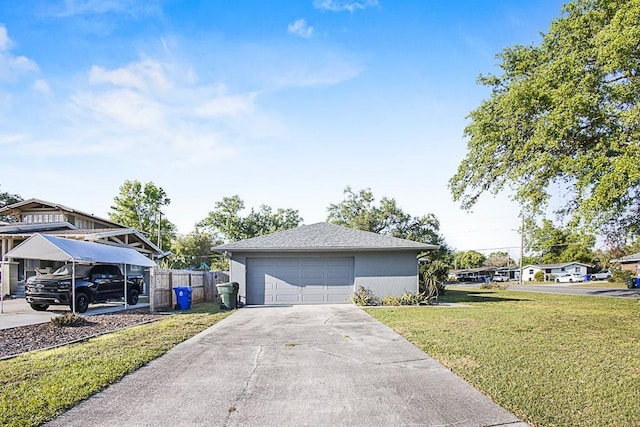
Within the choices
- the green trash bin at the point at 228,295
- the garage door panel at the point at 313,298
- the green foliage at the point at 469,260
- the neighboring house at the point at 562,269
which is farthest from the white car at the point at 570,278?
the green trash bin at the point at 228,295

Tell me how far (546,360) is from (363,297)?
408 inches

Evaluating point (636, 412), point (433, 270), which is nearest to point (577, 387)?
point (636, 412)

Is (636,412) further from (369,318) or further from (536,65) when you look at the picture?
(536,65)

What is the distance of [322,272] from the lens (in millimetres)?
17734

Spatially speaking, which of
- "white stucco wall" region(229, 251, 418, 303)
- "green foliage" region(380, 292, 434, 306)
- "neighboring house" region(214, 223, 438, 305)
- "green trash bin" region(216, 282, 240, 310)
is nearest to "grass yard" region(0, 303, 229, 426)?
"green trash bin" region(216, 282, 240, 310)

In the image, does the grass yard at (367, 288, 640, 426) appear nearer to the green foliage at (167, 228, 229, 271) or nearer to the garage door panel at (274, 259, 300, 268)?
the garage door panel at (274, 259, 300, 268)

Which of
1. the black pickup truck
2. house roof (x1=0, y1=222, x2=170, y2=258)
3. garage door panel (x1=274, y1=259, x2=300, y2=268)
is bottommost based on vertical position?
the black pickup truck

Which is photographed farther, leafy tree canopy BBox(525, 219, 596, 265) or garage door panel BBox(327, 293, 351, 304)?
leafy tree canopy BBox(525, 219, 596, 265)

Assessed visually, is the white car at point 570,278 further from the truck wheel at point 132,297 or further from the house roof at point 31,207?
the house roof at point 31,207

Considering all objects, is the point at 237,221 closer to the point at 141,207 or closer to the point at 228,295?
the point at 141,207

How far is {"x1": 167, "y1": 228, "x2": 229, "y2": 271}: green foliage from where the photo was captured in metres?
45.1

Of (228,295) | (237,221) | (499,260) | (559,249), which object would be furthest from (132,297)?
(499,260)

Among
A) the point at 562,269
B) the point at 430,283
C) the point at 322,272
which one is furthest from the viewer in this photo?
the point at 562,269

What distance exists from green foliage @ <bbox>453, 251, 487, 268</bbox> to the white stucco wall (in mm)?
80679
